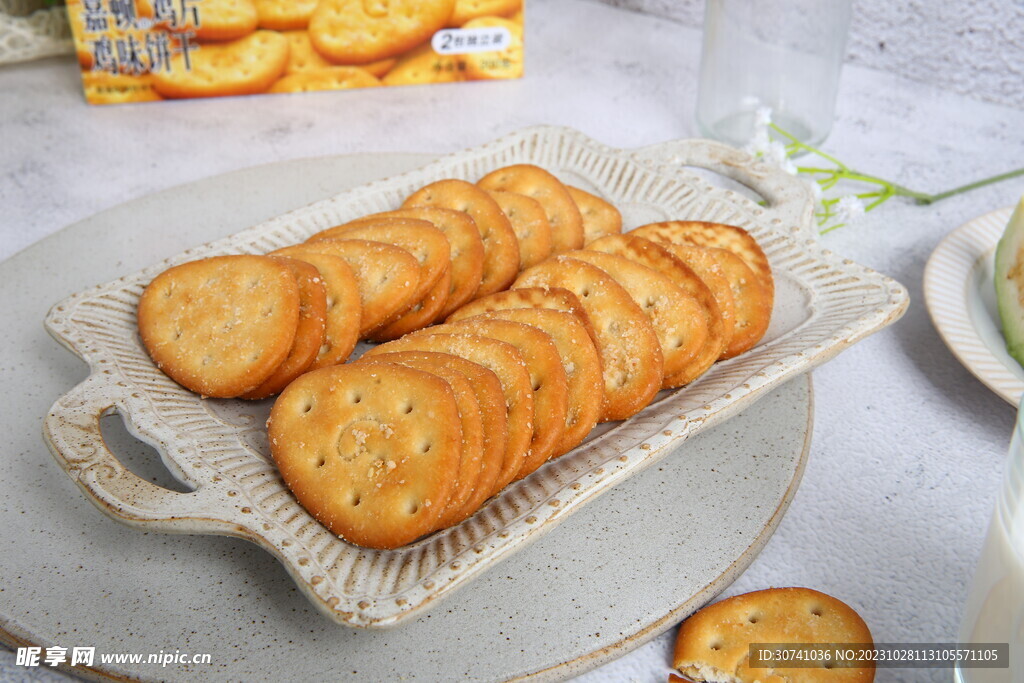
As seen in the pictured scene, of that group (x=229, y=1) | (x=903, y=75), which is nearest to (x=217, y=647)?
(x=229, y=1)

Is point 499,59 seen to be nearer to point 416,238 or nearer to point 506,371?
point 416,238

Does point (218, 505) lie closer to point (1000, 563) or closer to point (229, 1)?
point (1000, 563)

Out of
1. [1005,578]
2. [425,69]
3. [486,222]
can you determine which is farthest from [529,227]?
[425,69]

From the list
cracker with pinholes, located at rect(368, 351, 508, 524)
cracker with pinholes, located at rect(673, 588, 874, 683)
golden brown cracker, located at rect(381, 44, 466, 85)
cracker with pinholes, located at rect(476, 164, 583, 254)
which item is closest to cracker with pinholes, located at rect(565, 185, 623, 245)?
cracker with pinholes, located at rect(476, 164, 583, 254)

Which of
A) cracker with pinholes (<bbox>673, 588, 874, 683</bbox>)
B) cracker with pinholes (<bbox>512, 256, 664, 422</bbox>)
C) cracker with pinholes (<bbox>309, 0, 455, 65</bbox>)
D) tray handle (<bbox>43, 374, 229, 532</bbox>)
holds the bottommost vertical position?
cracker with pinholes (<bbox>673, 588, 874, 683</bbox>)

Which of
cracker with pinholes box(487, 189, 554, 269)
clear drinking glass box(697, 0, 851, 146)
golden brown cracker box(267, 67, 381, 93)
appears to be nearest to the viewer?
cracker with pinholes box(487, 189, 554, 269)

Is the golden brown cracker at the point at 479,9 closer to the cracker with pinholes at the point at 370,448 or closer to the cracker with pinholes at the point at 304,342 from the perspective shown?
the cracker with pinholes at the point at 304,342

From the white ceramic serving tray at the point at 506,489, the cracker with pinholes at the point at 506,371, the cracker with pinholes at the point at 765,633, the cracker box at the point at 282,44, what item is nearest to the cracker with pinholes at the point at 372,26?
the cracker box at the point at 282,44

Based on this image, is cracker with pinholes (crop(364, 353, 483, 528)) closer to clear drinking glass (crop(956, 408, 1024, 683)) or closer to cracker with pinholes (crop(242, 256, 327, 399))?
cracker with pinholes (crop(242, 256, 327, 399))
